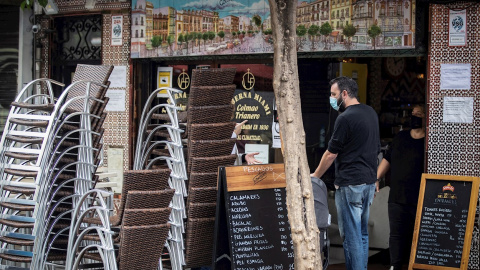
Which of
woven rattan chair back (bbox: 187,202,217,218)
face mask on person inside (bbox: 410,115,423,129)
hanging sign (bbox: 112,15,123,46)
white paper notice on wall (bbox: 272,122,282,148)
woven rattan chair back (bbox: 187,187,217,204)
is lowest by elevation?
woven rattan chair back (bbox: 187,202,217,218)

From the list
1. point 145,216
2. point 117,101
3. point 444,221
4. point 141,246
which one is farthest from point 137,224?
point 117,101

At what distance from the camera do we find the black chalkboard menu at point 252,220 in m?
7.31

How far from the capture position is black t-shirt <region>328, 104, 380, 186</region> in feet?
24.5

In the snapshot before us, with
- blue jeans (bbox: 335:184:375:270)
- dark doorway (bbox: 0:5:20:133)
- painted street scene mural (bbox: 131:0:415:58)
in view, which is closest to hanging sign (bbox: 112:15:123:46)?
painted street scene mural (bbox: 131:0:415:58)

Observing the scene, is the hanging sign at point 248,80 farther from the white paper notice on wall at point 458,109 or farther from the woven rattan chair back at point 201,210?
the woven rattan chair back at point 201,210

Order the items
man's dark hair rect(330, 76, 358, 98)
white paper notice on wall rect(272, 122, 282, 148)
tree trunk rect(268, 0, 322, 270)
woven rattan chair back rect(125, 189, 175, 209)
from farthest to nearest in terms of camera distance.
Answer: white paper notice on wall rect(272, 122, 282, 148), man's dark hair rect(330, 76, 358, 98), woven rattan chair back rect(125, 189, 175, 209), tree trunk rect(268, 0, 322, 270)

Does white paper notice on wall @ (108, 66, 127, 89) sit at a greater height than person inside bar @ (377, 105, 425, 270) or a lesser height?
greater

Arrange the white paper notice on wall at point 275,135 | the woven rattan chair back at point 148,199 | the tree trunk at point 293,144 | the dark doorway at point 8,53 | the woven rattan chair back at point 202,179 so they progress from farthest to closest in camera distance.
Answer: the dark doorway at point 8,53, the white paper notice on wall at point 275,135, the woven rattan chair back at point 202,179, the woven rattan chair back at point 148,199, the tree trunk at point 293,144

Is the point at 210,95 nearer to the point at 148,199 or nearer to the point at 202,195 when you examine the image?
the point at 202,195

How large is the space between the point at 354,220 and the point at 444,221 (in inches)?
58.7

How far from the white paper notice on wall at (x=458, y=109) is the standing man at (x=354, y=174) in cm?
146

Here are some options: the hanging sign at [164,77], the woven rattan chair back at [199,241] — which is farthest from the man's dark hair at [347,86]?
the hanging sign at [164,77]

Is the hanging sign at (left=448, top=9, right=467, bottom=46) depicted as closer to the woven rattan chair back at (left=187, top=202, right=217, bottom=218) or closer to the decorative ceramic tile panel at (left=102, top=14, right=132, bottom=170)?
the woven rattan chair back at (left=187, top=202, right=217, bottom=218)

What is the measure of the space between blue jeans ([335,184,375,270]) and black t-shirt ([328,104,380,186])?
0.09m
